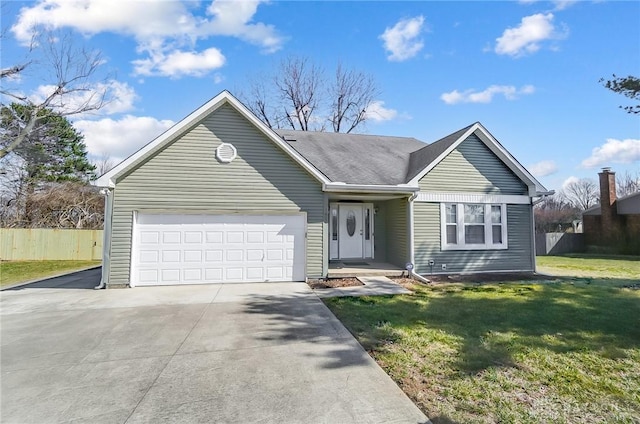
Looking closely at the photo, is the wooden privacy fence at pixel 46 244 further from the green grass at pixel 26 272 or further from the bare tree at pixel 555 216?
the bare tree at pixel 555 216

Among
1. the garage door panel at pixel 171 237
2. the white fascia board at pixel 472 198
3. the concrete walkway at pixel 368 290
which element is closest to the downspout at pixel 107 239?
the garage door panel at pixel 171 237

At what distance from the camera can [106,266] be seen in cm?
895

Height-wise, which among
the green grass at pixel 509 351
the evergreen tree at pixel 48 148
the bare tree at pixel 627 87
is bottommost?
the green grass at pixel 509 351

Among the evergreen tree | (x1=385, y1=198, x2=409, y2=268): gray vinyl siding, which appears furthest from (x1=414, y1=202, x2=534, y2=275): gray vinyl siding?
the evergreen tree

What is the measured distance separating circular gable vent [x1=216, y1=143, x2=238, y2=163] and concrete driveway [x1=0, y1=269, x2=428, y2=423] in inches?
172

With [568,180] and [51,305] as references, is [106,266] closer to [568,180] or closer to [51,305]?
[51,305]

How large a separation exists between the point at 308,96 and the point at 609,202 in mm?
21932

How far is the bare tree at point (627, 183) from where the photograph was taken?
42344mm

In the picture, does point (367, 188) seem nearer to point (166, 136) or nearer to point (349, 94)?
point (166, 136)

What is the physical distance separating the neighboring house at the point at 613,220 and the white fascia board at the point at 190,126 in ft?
68.3

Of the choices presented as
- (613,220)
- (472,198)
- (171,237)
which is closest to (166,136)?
(171,237)

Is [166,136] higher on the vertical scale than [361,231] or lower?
higher

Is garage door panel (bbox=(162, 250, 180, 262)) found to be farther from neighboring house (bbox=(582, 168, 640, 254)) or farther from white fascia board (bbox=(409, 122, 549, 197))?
neighboring house (bbox=(582, 168, 640, 254))

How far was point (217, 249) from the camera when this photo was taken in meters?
9.60
